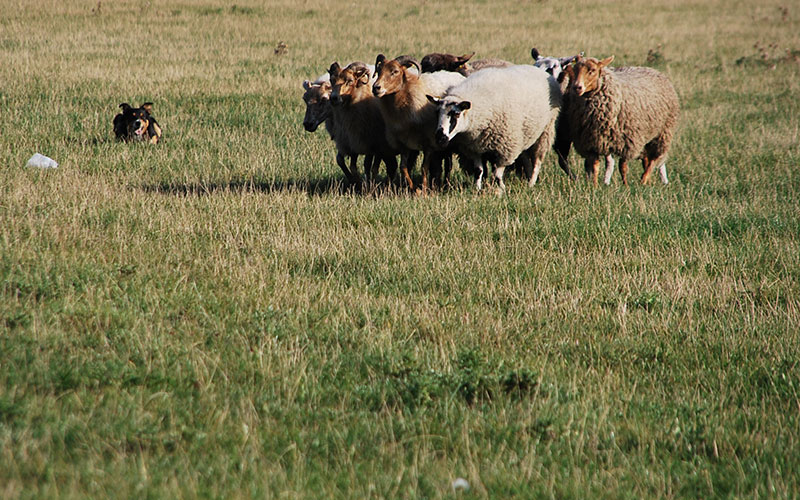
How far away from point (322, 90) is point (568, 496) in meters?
8.13

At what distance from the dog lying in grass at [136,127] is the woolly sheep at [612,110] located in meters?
6.62

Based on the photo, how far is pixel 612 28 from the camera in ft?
101

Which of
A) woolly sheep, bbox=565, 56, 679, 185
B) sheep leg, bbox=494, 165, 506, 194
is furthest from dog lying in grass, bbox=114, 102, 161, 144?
woolly sheep, bbox=565, 56, 679, 185

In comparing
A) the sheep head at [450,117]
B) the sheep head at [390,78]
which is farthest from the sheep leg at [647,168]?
the sheep head at [390,78]

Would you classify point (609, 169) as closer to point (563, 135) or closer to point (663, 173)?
point (563, 135)

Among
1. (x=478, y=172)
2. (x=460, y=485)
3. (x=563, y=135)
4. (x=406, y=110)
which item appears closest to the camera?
(x=460, y=485)

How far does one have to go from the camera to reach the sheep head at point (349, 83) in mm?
10242

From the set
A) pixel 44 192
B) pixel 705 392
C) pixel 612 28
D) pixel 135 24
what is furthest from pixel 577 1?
pixel 705 392

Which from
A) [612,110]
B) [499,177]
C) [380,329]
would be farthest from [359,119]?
[380,329]

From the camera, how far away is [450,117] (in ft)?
32.3

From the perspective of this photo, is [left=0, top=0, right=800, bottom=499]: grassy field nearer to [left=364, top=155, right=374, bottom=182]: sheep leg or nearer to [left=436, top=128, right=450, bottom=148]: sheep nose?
[left=364, top=155, right=374, bottom=182]: sheep leg

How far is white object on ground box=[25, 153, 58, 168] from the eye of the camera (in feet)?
35.7

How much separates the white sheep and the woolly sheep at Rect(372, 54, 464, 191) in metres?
0.31

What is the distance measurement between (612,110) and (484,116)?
2040mm
